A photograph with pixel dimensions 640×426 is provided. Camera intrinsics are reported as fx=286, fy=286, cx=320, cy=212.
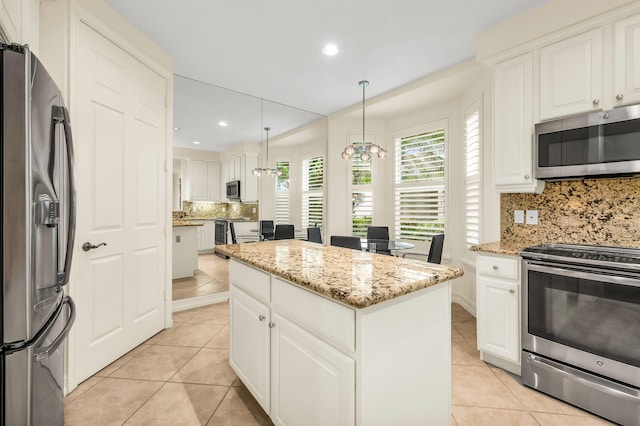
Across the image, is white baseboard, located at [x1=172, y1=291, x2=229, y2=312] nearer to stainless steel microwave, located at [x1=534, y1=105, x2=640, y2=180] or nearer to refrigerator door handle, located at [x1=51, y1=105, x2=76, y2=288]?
refrigerator door handle, located at [x1=51, y1=105, x2=76, y2=288]

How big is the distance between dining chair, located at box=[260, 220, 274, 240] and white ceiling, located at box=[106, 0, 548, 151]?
70.0 inches

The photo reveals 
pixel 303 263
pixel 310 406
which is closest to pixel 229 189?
pixel 303 263

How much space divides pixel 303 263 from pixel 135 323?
1976 millimetres

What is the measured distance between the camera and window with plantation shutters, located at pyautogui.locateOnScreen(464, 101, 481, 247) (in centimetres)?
325

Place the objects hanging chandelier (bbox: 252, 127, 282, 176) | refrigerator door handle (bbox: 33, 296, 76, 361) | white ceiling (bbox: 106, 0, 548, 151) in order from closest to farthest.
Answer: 1. refrigerator door handle (bbox: 33, 296, 76, 361)
2. white ceiling (bbox: 106, 0, 548, 151)
3. hanging chandelier (bbox: 252, 127, 282, 176)

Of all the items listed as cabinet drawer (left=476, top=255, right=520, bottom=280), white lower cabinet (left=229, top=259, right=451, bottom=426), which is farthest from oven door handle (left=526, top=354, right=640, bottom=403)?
white lower cabinet (left=229, top=259, right=451, bottom=426)

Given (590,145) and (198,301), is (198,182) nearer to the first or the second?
(198,301)

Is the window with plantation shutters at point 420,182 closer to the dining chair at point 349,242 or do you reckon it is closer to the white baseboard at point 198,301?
the dining chair at point 349,242

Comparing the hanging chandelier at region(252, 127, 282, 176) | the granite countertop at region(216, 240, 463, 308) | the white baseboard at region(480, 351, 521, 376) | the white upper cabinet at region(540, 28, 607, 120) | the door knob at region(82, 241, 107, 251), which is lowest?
the white baseboard at region(480, 351, 521, 376)

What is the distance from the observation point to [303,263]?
1.54 m

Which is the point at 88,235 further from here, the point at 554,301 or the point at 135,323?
the point at 554,301

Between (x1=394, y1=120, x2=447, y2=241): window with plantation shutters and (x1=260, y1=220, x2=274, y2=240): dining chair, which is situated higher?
(x1=394, y1=120, x2=447, y2=241): window with plantation shutters

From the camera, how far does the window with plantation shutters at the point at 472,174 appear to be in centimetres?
325

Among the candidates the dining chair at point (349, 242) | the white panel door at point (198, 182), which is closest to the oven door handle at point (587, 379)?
the dining chair at point (349, 242)
